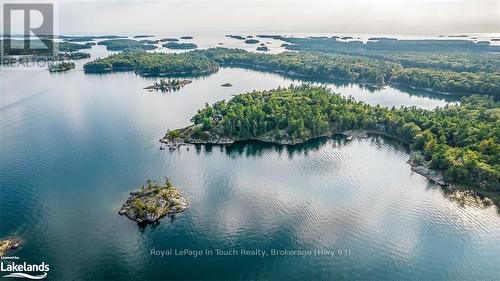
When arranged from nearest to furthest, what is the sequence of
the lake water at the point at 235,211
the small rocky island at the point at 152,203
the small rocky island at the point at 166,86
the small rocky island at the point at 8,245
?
the lake water at the point at 235,211 < the small rocky island at the point at 8,245 < the small rocky island at the point at 152,203 < the small rocky island at the point at 166,86

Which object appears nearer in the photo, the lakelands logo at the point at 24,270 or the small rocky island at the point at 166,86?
the lakelands logo at the point at 24,270

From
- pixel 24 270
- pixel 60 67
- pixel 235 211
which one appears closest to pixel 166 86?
pixel 60 67

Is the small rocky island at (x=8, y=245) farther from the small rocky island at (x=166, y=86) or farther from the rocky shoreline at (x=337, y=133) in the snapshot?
the small rocky island at (x=166, y=86)

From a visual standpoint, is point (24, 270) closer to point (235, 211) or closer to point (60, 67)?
point (235, 211)

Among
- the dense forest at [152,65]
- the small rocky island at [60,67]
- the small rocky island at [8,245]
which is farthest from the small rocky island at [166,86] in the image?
the small rocky island at [8,245]

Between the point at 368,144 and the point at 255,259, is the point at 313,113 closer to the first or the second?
the point at 368,144
